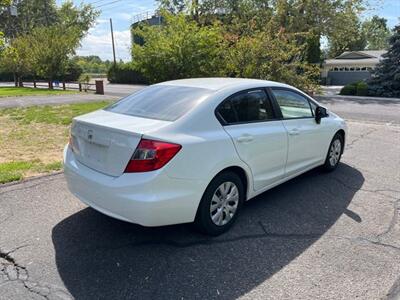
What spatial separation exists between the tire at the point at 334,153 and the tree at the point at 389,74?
20308mm

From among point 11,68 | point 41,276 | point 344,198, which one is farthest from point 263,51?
point 11,68

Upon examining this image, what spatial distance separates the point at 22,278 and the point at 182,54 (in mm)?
10037

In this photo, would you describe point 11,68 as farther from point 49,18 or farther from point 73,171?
point 73,171

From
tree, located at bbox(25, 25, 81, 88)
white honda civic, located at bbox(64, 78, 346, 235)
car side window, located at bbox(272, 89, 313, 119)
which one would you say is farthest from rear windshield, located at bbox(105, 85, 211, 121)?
tree, located at bbox(25, 25, 81, 88)

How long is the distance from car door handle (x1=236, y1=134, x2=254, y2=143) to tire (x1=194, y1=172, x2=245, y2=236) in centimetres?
35

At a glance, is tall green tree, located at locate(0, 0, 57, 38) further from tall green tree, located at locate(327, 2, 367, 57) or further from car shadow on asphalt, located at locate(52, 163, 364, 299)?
car shadow on asphalt, located at locate(52, 163, 364, 299)

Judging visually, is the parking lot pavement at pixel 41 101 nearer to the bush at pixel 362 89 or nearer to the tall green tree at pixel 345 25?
the bush at pixel 362 89

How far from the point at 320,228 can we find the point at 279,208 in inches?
23.7

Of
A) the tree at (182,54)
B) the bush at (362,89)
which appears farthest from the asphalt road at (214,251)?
the bush at (362,89)

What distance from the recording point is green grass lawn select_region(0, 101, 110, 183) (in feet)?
18.7

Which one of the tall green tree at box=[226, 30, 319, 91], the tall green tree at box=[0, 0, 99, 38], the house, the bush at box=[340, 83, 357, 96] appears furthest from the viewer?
the tall green tree at box=[0, 0, 99, 38]

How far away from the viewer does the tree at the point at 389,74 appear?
911 inches

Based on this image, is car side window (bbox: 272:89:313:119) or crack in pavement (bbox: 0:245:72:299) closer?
crack in pavement (bbox: 0:245:72:299)

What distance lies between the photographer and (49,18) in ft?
187
